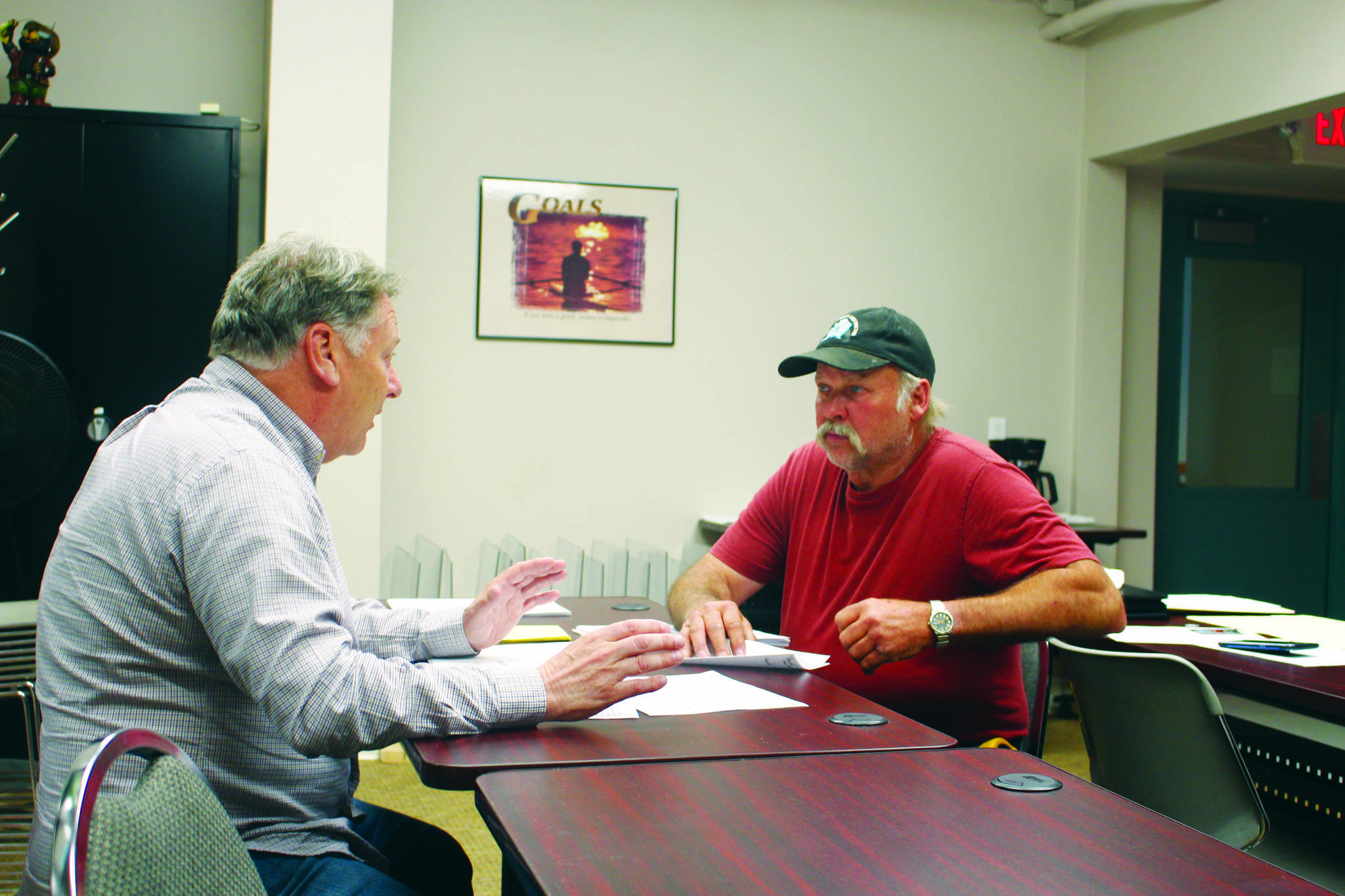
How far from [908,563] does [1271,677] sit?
2.10 ft

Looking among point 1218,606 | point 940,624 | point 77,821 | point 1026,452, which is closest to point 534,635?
point 940,624

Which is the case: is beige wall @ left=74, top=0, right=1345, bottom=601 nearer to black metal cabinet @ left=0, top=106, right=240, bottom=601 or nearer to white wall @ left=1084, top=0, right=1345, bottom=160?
white wall @ left=1084, top=0, right=1345, bottom=160

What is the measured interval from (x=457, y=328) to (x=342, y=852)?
123 inches

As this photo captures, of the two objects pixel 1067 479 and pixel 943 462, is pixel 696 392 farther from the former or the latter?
pixel 943 462

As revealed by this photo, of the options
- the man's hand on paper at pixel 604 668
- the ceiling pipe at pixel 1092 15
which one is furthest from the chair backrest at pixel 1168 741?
the ceiling pipe at pixel 1092 15

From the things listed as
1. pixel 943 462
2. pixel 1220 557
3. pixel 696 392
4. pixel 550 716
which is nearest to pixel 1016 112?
pixel 696 392

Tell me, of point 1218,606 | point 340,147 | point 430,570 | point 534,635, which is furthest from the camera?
point 430,570

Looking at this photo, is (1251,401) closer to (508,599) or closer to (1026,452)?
(1026,452)

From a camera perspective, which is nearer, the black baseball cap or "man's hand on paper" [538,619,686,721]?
"man's hand on paper" [538,619,686,721]

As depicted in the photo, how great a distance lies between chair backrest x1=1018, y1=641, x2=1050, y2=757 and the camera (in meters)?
1.92

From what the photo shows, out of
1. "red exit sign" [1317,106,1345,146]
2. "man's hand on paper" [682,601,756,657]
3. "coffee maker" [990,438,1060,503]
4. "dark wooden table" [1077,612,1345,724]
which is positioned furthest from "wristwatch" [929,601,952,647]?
"red exit sign" [1317,106,1345,146]

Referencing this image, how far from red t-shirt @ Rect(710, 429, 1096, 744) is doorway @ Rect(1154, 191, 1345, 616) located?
3.64 metres

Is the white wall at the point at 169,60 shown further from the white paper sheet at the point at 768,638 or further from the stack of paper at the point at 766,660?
the stack of paper at the point at 766,660

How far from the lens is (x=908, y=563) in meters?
1.95
